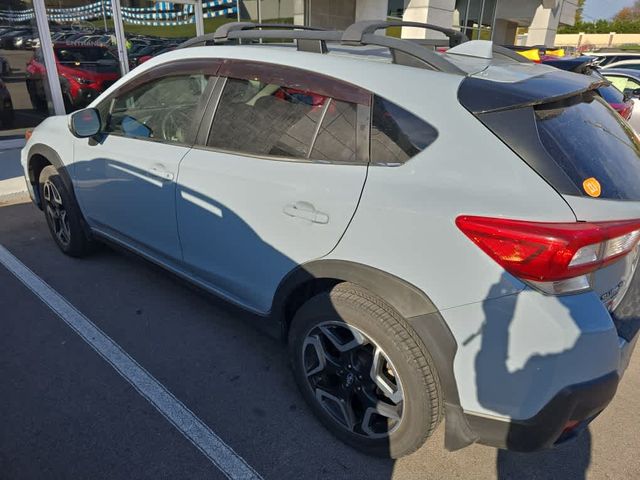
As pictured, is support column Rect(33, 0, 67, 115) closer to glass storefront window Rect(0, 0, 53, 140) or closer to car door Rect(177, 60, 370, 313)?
glass storefront window Rect(0, 0, 53, 140)

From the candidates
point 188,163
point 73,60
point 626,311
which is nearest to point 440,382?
point 626,311

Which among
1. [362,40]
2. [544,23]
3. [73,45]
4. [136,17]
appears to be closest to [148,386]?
[362,40]

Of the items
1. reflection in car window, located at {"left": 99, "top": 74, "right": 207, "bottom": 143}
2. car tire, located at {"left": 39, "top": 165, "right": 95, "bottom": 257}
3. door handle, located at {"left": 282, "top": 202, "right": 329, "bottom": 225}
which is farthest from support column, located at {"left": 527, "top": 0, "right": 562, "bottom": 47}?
door handle, located at {"left": 282, "top": 202, "right": 329, "bottom": 225}

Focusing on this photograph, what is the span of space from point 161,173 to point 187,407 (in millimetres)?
1340

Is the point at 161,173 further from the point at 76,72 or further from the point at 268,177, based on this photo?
Result: the point at 76,72

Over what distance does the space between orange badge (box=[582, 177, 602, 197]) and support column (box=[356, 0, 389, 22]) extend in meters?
15.2

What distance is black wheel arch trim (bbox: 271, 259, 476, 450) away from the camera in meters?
1.73

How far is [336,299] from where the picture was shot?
6.58ft

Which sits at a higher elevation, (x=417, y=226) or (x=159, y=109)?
(x=159, y=109)

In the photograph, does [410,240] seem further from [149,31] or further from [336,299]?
[149,31]

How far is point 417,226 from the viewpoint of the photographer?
5.66ft

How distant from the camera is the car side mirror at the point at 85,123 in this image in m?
3.17

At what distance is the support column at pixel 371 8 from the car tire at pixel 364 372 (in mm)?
15157

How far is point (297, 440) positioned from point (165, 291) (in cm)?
178
